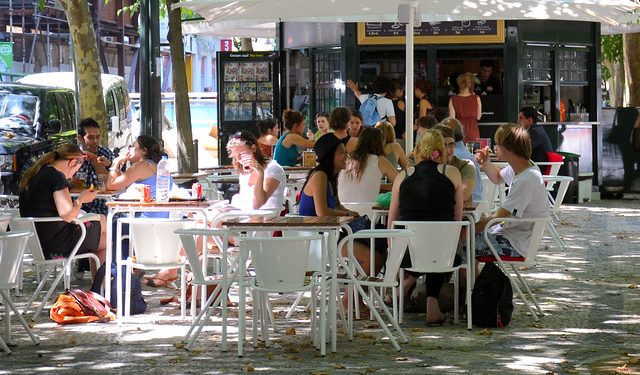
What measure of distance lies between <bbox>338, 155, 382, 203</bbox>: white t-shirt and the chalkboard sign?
10507 millimetres

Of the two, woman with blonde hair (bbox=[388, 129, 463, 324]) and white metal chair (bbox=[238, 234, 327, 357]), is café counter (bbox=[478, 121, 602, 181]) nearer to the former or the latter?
woman with blonde hair (bbox=[388, 129, 463, 324])

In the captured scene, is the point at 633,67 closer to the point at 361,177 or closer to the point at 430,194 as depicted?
the point at 361,177

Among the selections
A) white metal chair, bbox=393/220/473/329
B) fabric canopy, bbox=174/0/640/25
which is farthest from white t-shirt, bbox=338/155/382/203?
fabric canopy, bbox=174/0/640/25

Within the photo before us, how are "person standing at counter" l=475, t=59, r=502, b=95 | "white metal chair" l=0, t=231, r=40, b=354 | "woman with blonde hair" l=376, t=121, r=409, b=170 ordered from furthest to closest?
1. "person standing at counter" l=475, t=59, r=502, b=95
2. "woman with blonde hair" l=376, t=121, r=409, b=170
3. "white metal chair" l=0, t=231, r=40, b=354

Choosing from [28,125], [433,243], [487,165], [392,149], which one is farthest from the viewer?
[28,125]

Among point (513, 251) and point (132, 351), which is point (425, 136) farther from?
point (132, 351)

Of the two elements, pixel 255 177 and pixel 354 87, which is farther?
pixel 354 87

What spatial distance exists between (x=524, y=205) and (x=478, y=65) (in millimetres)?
13073

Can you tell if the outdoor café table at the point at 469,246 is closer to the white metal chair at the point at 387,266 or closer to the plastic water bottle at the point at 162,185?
the white metal chair at the point at 387,266

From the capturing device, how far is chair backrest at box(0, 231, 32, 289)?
878 centimetres

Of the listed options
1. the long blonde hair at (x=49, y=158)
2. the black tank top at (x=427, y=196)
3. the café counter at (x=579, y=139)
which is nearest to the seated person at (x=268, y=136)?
the long blonde hair at (x=49, y=158)

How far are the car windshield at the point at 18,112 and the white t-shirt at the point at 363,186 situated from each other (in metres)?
10.6

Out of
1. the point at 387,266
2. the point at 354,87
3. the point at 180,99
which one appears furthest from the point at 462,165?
the point at 180,99

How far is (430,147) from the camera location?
1010 cm
